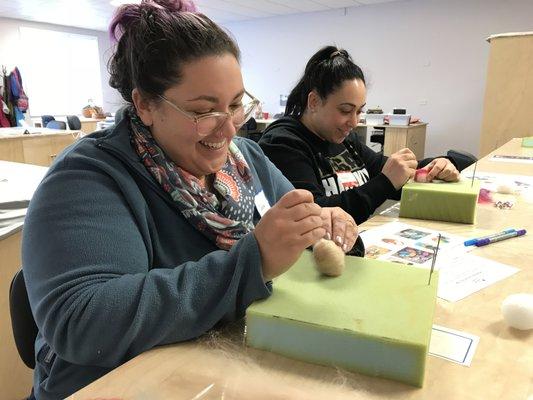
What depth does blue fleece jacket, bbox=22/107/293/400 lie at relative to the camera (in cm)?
60

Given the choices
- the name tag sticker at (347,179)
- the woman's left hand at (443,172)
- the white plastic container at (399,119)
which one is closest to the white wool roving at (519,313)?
the woman's left hand at (443,172)

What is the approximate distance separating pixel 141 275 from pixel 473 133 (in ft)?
20.8

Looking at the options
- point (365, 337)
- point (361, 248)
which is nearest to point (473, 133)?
point (361, 248)

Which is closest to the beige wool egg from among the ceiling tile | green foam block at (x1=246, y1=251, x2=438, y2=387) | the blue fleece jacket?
green foam block at (x1=246, y1=251, x2=438, y2=387)

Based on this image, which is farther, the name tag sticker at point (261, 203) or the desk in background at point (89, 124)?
the desk in background at point (89, 124)

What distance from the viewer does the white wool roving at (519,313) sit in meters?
0.67

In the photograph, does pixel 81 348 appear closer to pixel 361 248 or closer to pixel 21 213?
pixel 361 248

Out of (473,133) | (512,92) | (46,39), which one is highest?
(46,39)

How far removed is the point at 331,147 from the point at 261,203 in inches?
31.1

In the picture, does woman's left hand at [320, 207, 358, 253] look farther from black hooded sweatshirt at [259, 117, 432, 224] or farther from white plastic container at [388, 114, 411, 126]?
white plastic container at [388, 114, 411, 126]

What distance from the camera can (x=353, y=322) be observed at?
57 centimetres

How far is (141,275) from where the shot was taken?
0.63 metres

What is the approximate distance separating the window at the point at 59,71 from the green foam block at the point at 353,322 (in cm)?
847

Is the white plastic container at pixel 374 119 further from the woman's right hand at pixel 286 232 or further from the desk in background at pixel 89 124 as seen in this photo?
the woman's right hand at pixel 286 232
